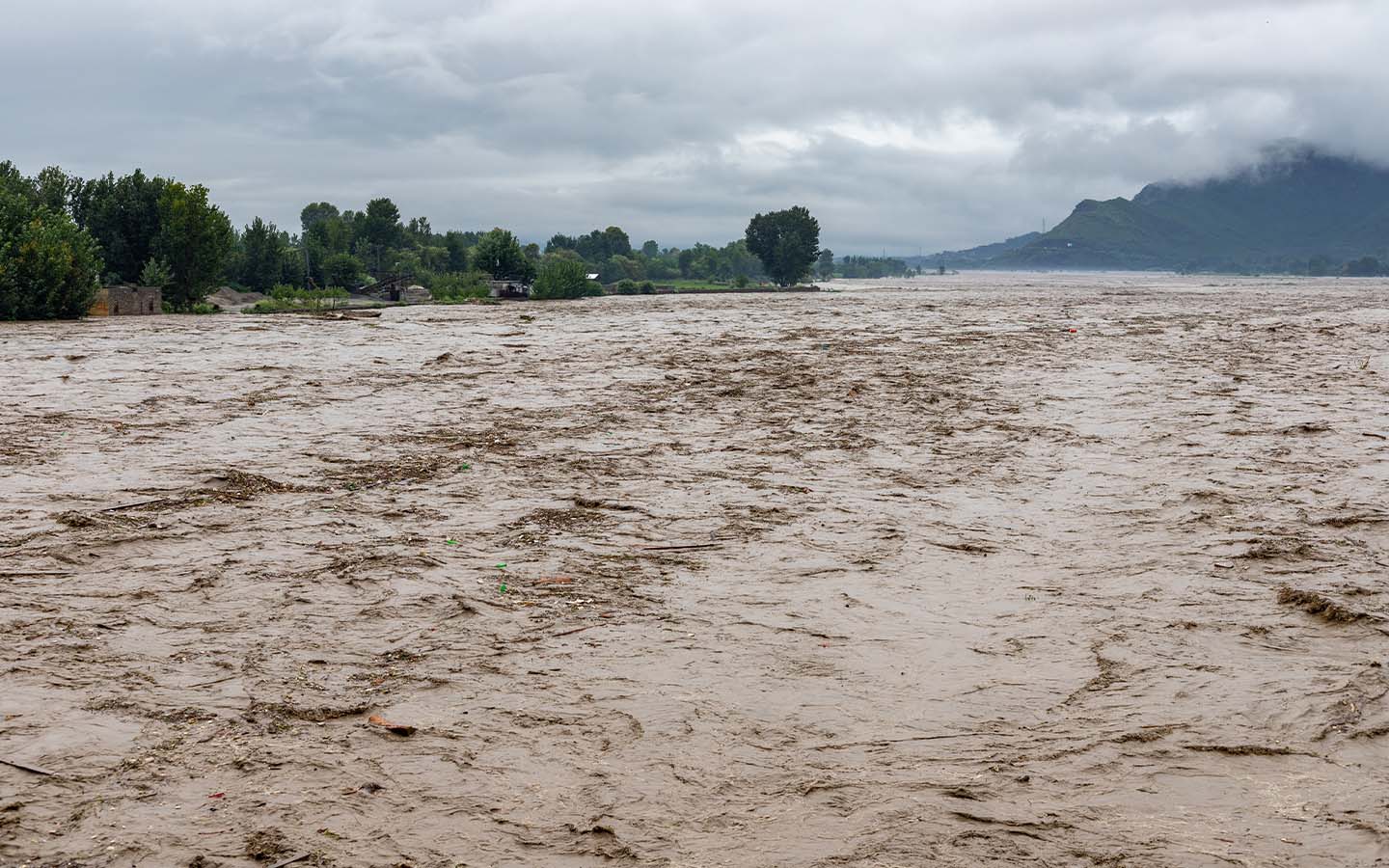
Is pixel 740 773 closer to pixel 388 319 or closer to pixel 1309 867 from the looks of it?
pixel 1309 867

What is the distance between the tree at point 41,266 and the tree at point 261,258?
4487 cm

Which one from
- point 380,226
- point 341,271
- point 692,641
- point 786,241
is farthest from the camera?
point 786,241

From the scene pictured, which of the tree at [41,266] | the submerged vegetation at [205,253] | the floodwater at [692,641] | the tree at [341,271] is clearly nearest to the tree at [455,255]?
the submerged vegetation at [205,253]

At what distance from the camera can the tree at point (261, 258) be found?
96.4 m

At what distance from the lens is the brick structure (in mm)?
54312

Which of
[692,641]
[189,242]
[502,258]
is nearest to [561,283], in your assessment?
[502,258]

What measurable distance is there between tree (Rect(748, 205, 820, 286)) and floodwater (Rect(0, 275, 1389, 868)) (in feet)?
458

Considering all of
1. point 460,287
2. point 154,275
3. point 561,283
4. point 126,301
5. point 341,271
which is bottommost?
point 126,301

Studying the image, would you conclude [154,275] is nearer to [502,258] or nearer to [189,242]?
[189,242]

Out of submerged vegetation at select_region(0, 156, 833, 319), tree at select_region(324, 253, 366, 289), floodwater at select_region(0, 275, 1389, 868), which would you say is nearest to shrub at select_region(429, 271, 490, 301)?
submerged vegetation at select_region(0, 156, 833, 319)

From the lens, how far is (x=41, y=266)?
4628 cm

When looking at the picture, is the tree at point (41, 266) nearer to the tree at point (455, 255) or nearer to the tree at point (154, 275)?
the tree at point (154, 275)

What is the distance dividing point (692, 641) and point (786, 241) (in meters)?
151

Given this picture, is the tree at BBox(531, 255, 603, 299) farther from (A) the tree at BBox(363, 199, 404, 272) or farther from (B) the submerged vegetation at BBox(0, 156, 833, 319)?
(A) the tree at BBox(363, 199, 404, 272)
